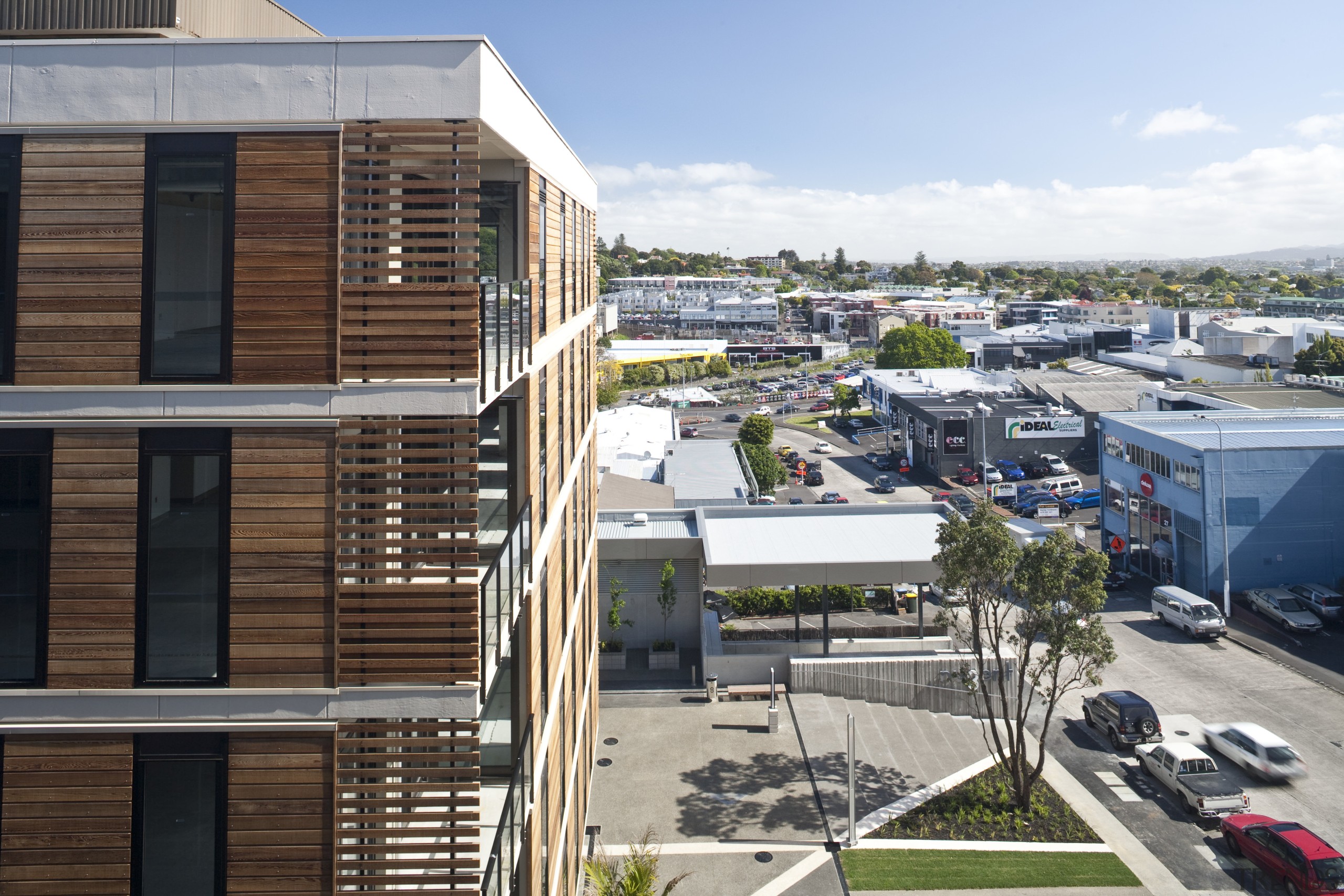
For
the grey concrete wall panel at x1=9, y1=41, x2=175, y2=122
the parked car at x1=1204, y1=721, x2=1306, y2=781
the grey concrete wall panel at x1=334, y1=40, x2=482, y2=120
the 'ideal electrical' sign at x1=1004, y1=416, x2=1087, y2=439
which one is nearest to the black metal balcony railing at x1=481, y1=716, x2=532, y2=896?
the grey concrete wall panel at x1=334, y1=40, x2=482, y2=120

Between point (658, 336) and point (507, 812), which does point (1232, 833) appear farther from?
point (658, 336)

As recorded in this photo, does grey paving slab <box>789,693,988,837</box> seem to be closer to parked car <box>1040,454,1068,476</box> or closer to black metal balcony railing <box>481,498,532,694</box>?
black metal balcony railing <box>481,498,532,694</box>

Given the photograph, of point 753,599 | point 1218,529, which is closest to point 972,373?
point 1218,529

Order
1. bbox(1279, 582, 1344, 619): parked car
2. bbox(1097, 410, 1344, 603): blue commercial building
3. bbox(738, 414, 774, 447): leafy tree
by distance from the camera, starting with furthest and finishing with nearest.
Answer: bbox(738, 414, 774, 447): leafy tree → bbox(1097, 410, 1344, 603): blue commercial building → bbox(1279, 582, 1344, 619): parked car

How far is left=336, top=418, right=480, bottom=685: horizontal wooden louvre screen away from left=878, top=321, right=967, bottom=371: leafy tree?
101074mm

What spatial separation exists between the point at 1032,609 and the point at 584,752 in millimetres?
11336

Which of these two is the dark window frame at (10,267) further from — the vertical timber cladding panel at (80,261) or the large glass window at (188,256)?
the large glass window at (188,256)

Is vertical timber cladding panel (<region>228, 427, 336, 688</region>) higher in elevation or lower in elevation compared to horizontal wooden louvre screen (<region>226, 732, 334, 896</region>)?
higher

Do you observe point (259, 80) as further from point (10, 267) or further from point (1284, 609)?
point (1284, 609)

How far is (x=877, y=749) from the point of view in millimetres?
24984

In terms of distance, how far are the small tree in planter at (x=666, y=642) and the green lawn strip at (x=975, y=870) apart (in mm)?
12356

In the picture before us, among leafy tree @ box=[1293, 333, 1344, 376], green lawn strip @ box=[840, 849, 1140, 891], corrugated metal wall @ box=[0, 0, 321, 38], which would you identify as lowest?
green lawn strip @ box=[840, 849, 1140, 891]

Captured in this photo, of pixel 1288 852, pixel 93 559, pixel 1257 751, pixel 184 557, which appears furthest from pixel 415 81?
pixel 1257 751

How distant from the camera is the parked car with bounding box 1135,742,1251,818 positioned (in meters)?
21.2
